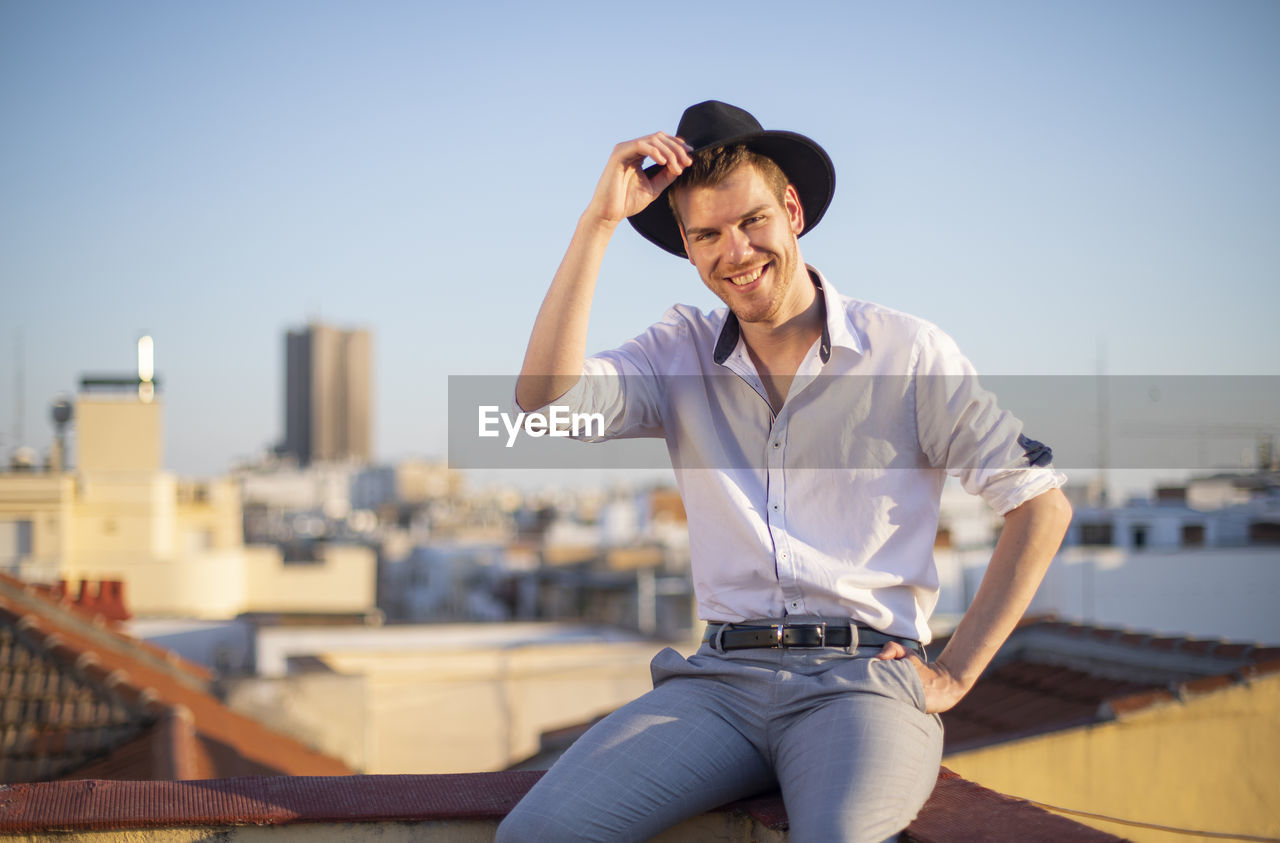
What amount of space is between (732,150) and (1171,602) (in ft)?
71.9

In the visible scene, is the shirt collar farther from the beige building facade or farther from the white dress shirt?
the beige building facade

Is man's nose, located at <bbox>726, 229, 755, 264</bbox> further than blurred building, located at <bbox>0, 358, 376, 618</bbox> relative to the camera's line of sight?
No

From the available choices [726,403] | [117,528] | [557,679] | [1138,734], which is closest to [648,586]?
[117,528]

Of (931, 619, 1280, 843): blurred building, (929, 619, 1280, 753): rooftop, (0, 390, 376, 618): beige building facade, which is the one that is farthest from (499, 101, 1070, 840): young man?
(0, 390, 376, 618): beige building facade

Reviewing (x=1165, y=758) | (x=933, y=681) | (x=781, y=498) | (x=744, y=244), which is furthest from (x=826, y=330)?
(x=1165, y=758)

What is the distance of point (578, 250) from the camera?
2.44 m

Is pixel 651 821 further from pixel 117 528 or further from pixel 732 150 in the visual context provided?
pixel 117 528

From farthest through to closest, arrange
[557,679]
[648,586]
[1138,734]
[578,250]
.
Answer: [648,586], [557,679], [1138,734], [578,250]

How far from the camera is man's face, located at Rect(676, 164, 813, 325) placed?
2441mm

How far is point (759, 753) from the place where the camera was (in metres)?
2.35

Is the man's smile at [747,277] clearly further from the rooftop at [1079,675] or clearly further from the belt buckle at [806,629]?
the rooftop at [1079,675]

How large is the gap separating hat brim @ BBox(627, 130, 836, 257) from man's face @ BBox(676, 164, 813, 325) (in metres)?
0.08

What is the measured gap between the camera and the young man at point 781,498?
7.27ft

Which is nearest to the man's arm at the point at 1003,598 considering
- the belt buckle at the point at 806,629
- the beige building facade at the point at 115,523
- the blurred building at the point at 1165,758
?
the belt buckle at the point at 806,629
